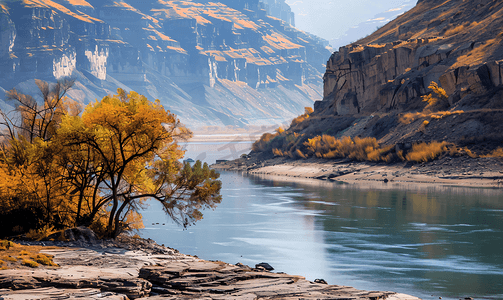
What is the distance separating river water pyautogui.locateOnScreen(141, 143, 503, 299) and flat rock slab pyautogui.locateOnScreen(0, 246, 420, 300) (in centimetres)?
532

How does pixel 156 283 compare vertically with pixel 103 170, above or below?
below

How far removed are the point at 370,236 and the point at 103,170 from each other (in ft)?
51.3

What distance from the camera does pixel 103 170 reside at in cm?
2084

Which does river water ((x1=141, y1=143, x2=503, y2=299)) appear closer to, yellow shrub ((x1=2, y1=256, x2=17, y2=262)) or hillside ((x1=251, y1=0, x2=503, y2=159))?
hillside ((x1=251, y1=0, x2=503, y2=159))

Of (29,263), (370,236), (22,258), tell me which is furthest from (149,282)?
(370,236)

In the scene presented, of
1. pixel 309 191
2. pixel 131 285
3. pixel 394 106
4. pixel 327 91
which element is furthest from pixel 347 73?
pixel 131 285

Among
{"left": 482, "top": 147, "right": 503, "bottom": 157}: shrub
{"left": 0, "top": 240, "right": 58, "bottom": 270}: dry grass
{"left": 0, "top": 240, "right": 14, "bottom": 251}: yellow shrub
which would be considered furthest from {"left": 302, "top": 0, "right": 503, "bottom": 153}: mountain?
{"left": 0, "top": 240, "right": 14, "bottom": 251}: yellow shrub

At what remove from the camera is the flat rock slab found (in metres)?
12.9

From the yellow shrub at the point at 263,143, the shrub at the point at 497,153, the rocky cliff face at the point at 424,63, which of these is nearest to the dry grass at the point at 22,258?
the shrub at the point at 497,153

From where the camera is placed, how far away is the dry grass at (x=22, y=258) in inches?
→ 590

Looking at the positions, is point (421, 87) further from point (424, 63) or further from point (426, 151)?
point (426, 151)

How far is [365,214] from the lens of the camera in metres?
37.0

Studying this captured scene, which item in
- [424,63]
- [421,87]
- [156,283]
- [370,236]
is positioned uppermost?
[424,63]

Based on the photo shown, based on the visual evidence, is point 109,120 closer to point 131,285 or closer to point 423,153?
point 131,285
